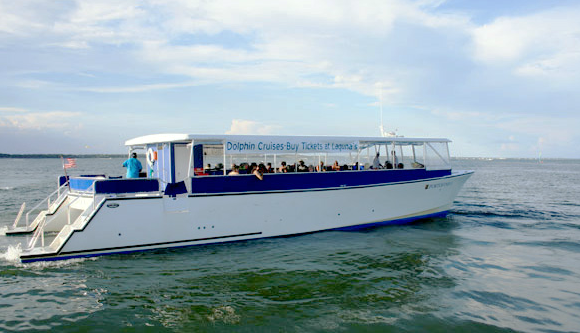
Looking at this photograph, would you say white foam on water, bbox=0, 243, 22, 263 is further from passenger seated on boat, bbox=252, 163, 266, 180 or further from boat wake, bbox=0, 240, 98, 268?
passenger seated on boat, bbox=252, 163, 266, 180

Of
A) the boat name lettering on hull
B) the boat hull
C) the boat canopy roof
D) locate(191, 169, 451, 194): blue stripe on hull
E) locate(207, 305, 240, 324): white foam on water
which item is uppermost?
the boat canopy roof

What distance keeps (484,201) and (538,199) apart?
14.1ft

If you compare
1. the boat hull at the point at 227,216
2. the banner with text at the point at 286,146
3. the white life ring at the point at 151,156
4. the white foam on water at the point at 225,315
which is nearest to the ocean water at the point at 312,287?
the white foam on water at the point at 225,315

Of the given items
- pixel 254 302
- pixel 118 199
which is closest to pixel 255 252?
pixel 254 302

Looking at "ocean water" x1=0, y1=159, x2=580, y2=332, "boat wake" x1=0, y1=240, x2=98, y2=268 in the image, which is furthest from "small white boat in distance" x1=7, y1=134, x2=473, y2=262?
"ocean water" x1=0, y1=159, x2=580, y2=332

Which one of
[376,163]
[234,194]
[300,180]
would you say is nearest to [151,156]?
[234,194]

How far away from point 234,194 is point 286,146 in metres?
2.31

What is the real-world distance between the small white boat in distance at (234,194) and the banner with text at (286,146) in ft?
0.10

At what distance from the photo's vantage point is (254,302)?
736 centimetres

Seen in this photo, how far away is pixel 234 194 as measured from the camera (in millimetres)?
11141

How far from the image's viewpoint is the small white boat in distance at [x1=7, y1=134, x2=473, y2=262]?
9977 mm

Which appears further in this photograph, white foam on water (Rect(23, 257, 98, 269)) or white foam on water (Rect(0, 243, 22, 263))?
white foam on water (Rect(0, 243, 22, 263))

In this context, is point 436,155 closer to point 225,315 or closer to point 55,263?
point 225,315

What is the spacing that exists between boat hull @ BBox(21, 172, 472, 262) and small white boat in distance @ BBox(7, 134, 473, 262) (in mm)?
27
